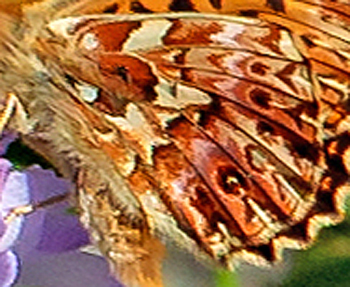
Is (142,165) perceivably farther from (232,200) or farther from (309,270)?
(309,270)

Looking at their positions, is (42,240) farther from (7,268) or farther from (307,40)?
(307,40)

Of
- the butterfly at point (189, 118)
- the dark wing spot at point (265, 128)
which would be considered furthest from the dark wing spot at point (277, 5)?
the dark wing spot at point (265, 128)

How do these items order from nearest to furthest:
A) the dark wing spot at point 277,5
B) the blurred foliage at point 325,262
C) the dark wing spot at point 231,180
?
the dark wing spot at point 277,5 → the dark wing spot at point 231,180 → the blurred foliage at point 325,262

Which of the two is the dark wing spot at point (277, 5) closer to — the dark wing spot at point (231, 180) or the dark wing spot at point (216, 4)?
the dark wing spot at point (216, 4)

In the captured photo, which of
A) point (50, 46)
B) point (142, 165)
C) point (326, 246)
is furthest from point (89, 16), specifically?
point (326, 246)

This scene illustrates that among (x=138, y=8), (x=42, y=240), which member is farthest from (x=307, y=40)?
(x=42, y=240)

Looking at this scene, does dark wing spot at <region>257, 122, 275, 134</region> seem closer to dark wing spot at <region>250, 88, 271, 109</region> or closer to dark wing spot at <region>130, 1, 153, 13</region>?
dark wing spot at <region>250, 88, 271, 109</region>
